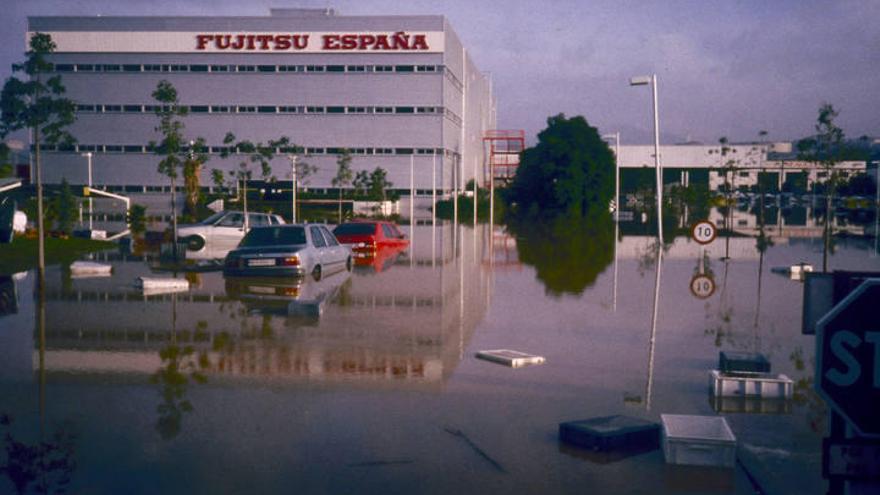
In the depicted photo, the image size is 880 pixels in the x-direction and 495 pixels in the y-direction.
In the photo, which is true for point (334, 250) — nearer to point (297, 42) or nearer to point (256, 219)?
point (256, 219)

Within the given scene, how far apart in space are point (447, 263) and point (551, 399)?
55.3 ft

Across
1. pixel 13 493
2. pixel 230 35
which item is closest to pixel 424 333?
pixel 13 493

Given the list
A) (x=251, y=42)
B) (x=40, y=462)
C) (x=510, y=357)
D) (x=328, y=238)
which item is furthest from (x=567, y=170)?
(x=40, y=462)

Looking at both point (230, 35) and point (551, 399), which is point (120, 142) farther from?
point (551, 399)

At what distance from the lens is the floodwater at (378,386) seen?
6.05 metres

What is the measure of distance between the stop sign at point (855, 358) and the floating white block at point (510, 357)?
7.03 m

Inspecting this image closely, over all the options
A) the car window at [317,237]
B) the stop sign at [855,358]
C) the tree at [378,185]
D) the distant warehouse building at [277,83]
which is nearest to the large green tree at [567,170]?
the distant warehouse building at [277,83]

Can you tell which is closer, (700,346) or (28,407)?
(28,407)

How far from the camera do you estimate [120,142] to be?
231 ft

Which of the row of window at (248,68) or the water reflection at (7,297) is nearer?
the water reflection at (7,297)

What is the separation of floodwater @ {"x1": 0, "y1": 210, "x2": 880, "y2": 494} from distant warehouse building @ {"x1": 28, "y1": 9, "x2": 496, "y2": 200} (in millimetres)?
52175

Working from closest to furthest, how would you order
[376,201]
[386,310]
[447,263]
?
[386,310] < [447,263] < [376,201]

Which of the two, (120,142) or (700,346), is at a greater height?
(120,142)

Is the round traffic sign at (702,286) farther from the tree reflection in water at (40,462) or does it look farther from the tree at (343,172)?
the tree at (343,172)
